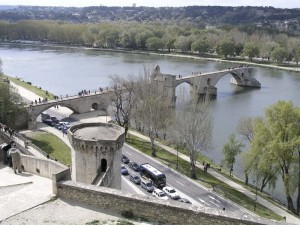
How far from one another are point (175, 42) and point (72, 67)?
134 ft

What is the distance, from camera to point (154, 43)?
12412cm

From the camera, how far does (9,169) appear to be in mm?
20125

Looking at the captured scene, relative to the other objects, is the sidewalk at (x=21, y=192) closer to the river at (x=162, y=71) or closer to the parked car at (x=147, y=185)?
the parked car at (x=147, y=185)

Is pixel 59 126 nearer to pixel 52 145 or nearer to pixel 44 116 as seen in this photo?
pixel 44 116

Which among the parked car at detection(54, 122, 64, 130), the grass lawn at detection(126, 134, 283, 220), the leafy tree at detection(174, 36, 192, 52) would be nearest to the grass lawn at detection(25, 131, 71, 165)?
the parked car at detection(54, 122, 64, 130)

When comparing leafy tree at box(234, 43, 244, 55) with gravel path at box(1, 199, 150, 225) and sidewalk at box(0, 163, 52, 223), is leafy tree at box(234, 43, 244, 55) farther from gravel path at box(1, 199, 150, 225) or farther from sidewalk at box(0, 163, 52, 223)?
gravel path at box(1, 199, 150, 225)

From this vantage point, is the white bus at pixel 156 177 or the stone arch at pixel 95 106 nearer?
the white bus at pixel 156 177

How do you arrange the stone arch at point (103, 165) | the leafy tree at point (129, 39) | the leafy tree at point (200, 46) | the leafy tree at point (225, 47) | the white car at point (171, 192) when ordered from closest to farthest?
the stone arch at point (103, 165), the white car at point (171, 192), the leafy tree at point (225, 47), the leafy tree at point (200, 46), the leafy tree at point (129, 39)

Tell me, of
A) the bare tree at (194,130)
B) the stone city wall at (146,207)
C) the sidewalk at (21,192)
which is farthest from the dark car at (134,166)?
the stone city wall at (146,207)

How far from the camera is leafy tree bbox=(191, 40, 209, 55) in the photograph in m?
116

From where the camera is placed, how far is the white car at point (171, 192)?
1118 inches

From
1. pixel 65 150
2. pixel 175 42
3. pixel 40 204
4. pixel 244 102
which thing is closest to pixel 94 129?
pixel 40 204

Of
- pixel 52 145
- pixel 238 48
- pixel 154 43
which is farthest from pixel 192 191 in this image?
pixel 154 43

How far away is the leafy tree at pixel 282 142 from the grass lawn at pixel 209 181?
98.2 inches
